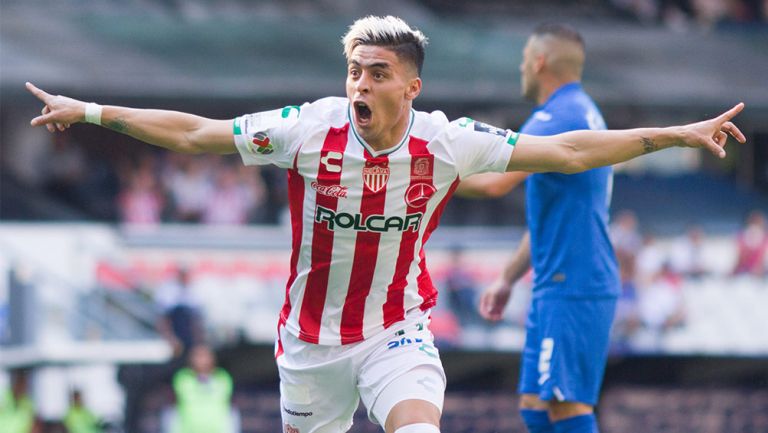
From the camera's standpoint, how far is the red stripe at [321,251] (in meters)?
6.01

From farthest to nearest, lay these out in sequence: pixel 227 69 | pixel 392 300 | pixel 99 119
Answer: pixel 227 69 → pixel 392 300 → pixel 99 119

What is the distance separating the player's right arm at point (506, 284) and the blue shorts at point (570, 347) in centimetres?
47

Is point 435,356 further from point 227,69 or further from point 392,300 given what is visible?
point 227,69

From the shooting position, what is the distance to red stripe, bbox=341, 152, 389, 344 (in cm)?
612

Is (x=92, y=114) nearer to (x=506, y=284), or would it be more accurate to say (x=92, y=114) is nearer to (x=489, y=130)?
(x=489, y=130)

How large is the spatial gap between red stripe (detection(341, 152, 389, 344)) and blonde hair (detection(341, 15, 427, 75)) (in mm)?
653

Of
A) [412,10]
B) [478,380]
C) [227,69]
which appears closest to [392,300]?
[478,380]

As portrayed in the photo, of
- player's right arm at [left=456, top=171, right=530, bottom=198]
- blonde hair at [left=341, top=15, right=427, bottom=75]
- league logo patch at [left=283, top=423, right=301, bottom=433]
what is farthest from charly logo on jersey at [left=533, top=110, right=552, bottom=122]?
league logo patch at [left=283, top=423, right=301, bottom=433]

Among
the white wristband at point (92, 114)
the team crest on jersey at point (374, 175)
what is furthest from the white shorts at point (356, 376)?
the white wristband at point (92, 114)

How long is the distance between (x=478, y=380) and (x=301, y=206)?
36.0 feet

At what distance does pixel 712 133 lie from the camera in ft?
19.3

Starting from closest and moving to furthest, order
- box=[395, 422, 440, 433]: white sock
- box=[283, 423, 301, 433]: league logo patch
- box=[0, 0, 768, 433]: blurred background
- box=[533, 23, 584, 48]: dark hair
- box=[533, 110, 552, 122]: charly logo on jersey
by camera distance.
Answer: box=[395, 422, 440, 433]: white sock → box=[283, 423, 301, 433]: league logo patch → box=[533, 110, 552, 122]: charly logo on jersey → box=[533, 23, 584, 48]: dark hair → box=[0, 0, 768, 433]: blurred background

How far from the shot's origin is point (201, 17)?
69.7 ft

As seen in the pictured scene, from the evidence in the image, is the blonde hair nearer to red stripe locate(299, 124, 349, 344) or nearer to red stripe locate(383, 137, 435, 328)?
red stripe locate(299, 124, 349, 344)
